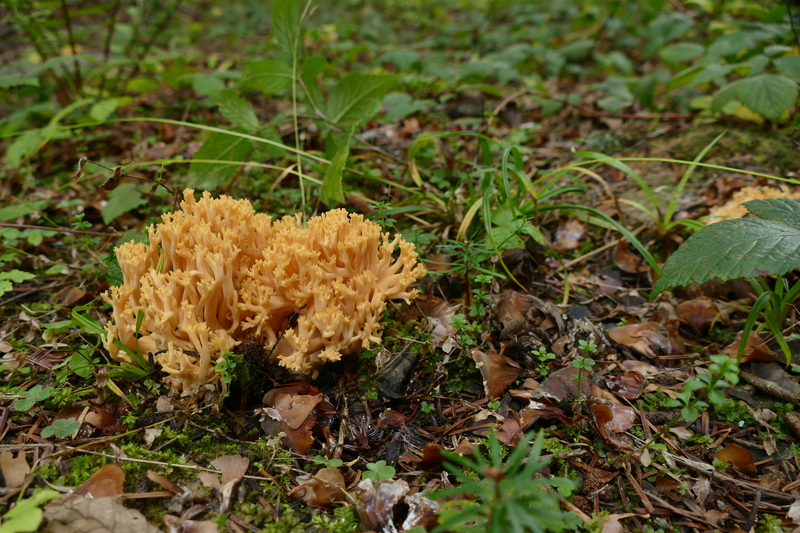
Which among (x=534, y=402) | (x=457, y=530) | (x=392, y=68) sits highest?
(x=392, y=68)

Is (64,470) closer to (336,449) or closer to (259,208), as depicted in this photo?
(336,449)

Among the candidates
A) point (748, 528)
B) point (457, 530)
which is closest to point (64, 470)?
point (457, 530)

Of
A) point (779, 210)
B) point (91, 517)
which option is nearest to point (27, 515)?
point (91, 517)

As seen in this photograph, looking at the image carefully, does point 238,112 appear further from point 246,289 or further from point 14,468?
point 14,468

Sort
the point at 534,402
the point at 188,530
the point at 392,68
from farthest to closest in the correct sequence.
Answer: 1. the point at 392,68
2. the point at 534,402
3. the point at 188,530

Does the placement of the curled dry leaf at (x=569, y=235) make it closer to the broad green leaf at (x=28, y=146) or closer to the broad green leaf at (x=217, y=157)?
the broad green leaf at (x=217, y=157)

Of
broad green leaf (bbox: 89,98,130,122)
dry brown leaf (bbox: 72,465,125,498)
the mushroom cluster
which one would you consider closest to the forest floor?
dry brown leaf (bbox: 72,465,125,498)

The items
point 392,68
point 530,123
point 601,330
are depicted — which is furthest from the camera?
point 392,68
